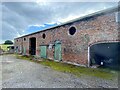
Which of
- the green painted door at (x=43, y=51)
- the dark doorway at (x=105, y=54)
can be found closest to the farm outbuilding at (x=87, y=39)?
the dark doorway at (x=105, y=54)

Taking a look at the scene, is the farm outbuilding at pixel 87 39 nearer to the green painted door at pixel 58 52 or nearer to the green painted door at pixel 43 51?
the green painted door at pixel 58 52

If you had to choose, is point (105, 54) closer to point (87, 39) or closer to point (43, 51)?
point (87, 39)

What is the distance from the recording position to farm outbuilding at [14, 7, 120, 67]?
368 inches

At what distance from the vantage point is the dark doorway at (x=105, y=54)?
1147 centimetres

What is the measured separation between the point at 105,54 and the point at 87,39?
3.18 meters

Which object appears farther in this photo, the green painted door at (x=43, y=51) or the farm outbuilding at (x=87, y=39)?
the green painted door at (x=43, y=51)

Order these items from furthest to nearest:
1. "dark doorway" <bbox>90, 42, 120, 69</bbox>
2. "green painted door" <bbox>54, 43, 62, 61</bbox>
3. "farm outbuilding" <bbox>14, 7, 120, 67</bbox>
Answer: "green painted door" <bbox>54, 43, 62, 61</bbox>
"dark doorway" <bbox>90, 42, 120, 69</bbox>
"farm outbuilding" <bbox>14, 7, 120, 67</bbox>

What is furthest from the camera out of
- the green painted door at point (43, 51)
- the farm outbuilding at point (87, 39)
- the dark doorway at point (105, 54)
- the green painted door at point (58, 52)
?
the green painted door at point (43, 51)

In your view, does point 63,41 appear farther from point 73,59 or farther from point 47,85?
point 47,85

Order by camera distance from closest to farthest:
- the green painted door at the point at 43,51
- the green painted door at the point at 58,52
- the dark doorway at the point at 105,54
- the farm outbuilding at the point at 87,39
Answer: the farm outbuilding at the point at 87,39 < the dark doorway at the point at 105,54 < the green painted door at the point at 58,52 < the green painted door at the point at 43,51

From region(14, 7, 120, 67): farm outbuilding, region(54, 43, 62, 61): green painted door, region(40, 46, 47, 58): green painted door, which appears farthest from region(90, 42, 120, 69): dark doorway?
region(40, 46, 47, 58): green painted door

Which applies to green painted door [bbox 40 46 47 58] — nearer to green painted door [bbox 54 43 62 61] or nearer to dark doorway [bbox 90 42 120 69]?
green painted door [bbox 54 43 62 61]

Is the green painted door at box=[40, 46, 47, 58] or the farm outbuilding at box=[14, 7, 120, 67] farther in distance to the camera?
the green painted door at box=[40, 46, 47, 58]

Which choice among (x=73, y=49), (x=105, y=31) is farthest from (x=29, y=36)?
(x=105, y=31)
